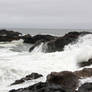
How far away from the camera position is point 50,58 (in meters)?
21.3

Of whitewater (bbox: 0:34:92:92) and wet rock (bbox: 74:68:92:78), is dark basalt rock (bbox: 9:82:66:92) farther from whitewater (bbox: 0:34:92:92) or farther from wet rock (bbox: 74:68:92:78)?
wet rock (bbox: 74:68:92:78)

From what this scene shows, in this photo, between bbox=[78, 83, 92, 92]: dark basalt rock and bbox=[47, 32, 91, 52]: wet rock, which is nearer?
bbox=[78, 83, 92, 92]: dark basalt rock

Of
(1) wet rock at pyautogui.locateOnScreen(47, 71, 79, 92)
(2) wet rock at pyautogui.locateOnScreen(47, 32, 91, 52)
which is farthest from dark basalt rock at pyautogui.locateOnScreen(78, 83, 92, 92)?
(2) wet rock at pyautogui.locateOnScreen(47, 32, 91, 52)

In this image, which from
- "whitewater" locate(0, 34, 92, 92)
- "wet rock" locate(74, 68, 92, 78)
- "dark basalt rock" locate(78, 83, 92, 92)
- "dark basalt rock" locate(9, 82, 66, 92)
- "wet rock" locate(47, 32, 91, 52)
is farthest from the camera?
"wet rock" locate(47, 32, 91, 52)

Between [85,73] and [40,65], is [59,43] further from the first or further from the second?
[85,73]

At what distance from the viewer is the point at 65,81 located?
1034 cm

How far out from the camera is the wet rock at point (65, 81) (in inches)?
402

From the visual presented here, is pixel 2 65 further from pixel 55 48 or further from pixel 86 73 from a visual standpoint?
pixel 55 48

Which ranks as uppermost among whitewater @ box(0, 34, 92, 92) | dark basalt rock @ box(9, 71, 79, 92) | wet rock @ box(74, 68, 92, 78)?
dark basalt rock @ box(9, 71, 79, 92)

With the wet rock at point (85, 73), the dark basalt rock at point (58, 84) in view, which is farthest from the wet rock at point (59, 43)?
the dark basalt rock at point (58, 84)

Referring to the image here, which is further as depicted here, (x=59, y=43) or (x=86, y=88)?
(x=59, y=43)

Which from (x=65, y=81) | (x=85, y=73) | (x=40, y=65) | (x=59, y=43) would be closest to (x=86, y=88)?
(x=65, y=81)

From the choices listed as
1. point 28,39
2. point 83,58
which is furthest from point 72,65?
point 28,39

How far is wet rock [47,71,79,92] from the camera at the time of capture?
10219 millimetres
